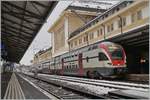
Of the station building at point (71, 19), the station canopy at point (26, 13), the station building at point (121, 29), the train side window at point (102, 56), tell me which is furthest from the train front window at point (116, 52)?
the station building at point (71, 19)

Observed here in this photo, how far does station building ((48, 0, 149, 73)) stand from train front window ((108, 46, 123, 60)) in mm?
665

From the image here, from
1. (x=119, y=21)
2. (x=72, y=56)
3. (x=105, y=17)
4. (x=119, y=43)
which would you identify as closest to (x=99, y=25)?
(x=105, y=17)

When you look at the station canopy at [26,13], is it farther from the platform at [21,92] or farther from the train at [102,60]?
the train at [102,60]

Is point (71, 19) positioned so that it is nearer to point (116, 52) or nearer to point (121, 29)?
point (121, 29)

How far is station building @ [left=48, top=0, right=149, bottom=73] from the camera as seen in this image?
82.5 feet

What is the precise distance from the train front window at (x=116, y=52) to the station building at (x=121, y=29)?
665 mm

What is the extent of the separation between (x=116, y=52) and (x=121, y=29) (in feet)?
49.0

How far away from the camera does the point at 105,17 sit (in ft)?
159

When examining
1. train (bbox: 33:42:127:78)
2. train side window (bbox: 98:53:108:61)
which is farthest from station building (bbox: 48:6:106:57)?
train side window (bbox: 98:53:108:61)

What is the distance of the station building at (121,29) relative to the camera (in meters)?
25.1

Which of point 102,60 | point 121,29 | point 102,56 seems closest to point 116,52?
point 102,56

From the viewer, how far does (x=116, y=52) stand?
26281mm

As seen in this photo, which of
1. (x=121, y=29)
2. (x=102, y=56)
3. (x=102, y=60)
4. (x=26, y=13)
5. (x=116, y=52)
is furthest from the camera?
(x=121, y=29)

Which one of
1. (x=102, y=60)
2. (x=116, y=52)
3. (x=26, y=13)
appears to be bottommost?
(x=102, y=60)
